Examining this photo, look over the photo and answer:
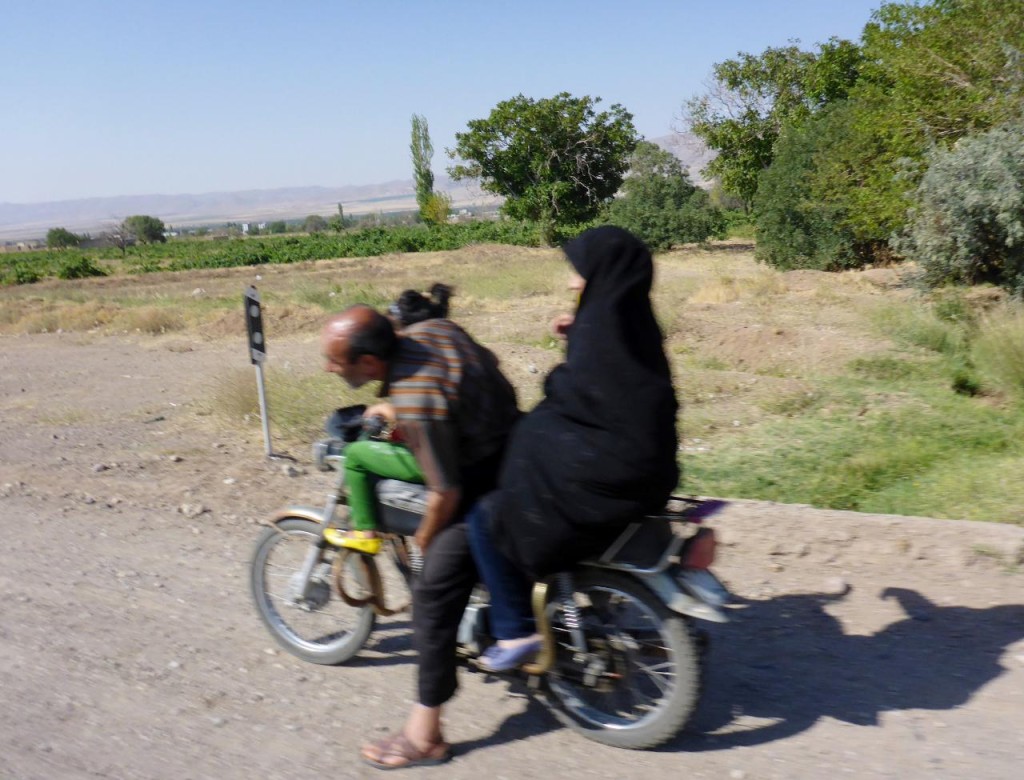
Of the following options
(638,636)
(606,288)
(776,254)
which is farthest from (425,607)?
(776,254)

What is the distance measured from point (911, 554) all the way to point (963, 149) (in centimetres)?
1229

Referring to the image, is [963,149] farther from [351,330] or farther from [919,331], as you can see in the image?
[351,330]

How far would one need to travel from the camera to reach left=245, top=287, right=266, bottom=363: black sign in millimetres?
8219

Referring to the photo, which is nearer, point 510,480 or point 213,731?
point 510,480

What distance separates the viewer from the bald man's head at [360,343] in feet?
11.3

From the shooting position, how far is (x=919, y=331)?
39.1ft

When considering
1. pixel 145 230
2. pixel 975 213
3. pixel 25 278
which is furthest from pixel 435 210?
pixel 975 213

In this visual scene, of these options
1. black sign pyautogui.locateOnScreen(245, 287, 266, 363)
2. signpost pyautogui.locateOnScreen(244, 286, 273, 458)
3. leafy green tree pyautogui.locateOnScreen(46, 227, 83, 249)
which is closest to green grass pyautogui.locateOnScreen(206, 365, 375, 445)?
signpost pyautogui.locateOnScreen(244, 286, 273, 458)

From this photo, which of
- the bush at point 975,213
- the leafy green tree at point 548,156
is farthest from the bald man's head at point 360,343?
the leafy green tree at point 548,156

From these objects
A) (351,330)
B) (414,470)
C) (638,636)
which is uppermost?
(351,330)

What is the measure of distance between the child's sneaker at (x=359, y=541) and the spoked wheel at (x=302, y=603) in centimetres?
16

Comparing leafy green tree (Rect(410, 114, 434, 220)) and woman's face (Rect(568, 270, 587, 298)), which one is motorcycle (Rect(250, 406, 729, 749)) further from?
leafy green tree (Rect(410, 114, 434, 220))

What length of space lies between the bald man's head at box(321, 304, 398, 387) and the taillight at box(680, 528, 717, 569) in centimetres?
127

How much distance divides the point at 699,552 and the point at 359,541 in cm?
145
